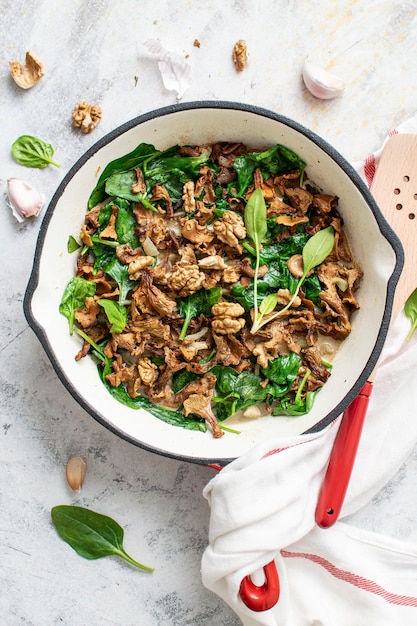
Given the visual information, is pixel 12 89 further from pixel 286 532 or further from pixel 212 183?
pixel 286 532

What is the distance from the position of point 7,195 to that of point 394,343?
1.20 metres

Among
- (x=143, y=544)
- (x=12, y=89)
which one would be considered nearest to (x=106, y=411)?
(x=143, y=544)

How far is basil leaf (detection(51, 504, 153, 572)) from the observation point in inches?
83.2

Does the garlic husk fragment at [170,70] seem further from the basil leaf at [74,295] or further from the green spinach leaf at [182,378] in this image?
the green spinach leaf at [182,378]

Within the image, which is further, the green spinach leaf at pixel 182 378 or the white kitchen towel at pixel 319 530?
the green spinach leaf at pixel 182 378

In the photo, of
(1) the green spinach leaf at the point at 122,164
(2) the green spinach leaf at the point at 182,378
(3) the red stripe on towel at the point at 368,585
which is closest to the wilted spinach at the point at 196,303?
(2) the green spinach leaf at the point at 182,378

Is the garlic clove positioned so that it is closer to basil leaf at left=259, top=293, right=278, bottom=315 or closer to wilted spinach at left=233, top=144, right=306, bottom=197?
→ wilted spinach at left=233, top=144, right=306, bottom=197

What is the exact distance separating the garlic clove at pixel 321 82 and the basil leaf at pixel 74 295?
0.85 m

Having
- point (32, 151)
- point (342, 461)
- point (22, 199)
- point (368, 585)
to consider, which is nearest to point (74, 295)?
point (22, 199)

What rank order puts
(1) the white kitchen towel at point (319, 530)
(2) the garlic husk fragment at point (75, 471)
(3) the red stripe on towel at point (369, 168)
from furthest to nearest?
(2) the garlic husk fragment at point (75, 471) < (3) the red stripe on towel at point (369, 168) < (1) the white kitchen towel at point (319, 530)

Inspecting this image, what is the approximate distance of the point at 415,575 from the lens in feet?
6.85

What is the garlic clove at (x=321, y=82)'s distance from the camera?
200 cm

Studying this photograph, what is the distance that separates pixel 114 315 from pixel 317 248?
0.59 m

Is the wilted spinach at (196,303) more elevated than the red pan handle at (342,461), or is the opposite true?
the wilted spinach at (196,303)
